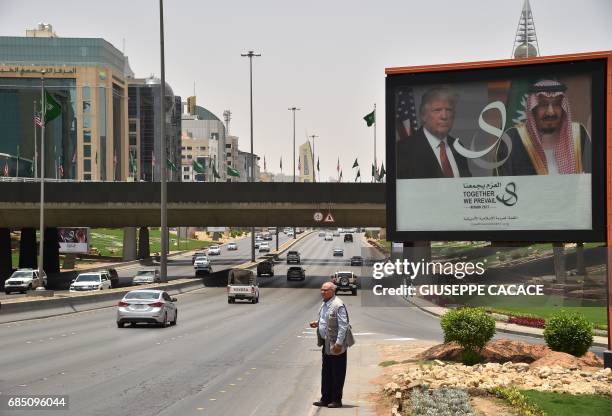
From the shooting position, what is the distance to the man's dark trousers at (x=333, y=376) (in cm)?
1485

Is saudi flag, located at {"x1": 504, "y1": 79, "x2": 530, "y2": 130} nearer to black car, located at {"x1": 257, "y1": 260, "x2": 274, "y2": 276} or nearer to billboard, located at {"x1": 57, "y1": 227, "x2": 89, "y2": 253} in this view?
black car, located at {"x1": 257, "y1": 260, "x2": 274, "y2": 276}

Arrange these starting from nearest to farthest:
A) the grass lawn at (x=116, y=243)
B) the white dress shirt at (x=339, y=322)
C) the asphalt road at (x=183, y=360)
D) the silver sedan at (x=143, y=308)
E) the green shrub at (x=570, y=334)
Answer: the white dress shirt at (x=339, y=322) → the asphalt road at (x=183, y=360) → the green shrub at (x=570, y=334) → the silver sedan at (x=143, y=308) → the grass lawn at (x=116, y=243)

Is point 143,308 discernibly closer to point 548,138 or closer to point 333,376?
point 548,138

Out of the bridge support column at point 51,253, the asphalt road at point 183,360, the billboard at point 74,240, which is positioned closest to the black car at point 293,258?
the billboard at point 74,240

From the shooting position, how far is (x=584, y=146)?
19.0 meters

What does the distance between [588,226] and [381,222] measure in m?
58.0

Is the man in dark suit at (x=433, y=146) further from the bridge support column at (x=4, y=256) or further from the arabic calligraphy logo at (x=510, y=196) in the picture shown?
the bridge support column at (x=4, y=256)

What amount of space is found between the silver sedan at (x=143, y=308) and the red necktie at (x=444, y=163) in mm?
18219

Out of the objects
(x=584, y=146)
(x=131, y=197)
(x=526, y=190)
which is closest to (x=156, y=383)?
(x=526, y=190)

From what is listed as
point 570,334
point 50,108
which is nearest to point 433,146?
point 570,334

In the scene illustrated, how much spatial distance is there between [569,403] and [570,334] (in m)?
5.90

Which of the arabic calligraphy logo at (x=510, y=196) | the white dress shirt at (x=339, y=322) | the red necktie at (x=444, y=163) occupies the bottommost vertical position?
the white dress shirt at (x=339, y=322)

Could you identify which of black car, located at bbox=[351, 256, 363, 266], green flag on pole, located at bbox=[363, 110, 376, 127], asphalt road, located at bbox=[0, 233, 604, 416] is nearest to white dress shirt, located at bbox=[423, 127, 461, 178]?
asphalt road, located at bbox=[0, 233, 604, 416]

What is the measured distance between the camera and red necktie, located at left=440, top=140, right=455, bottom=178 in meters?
19.9
